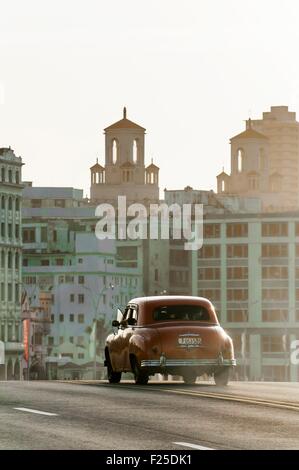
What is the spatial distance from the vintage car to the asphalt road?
1.87m

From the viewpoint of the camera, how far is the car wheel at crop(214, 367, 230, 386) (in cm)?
4247

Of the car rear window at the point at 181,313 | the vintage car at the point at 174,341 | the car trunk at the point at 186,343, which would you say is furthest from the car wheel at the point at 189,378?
the car trunk at the point at 186,343

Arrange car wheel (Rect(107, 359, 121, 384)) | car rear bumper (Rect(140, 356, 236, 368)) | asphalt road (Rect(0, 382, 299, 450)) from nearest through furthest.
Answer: asphalt road (Rect(0, 382, 299, 450))
car rear bumper (Rect(140, 356, 236, 368))
car wheel (Rect(107, 359, 121, 384))

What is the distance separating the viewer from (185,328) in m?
41.9

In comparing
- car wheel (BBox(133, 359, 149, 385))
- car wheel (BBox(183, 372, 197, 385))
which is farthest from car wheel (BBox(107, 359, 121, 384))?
car wheel (BBox(133, 359, 149, 385))

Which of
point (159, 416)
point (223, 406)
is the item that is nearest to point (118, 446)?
point (159, 416)

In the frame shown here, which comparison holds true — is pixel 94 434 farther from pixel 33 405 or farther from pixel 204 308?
pixel 204 308

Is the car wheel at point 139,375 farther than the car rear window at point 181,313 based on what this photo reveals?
No

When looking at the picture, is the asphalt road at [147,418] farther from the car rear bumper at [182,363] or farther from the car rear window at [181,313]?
the car rear window at [181,313]

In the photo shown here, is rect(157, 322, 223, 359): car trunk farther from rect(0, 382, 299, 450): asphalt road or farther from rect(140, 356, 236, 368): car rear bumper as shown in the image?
rect(0, 382, 299, 450): asphalt road

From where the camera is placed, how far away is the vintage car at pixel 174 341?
4181 cm
